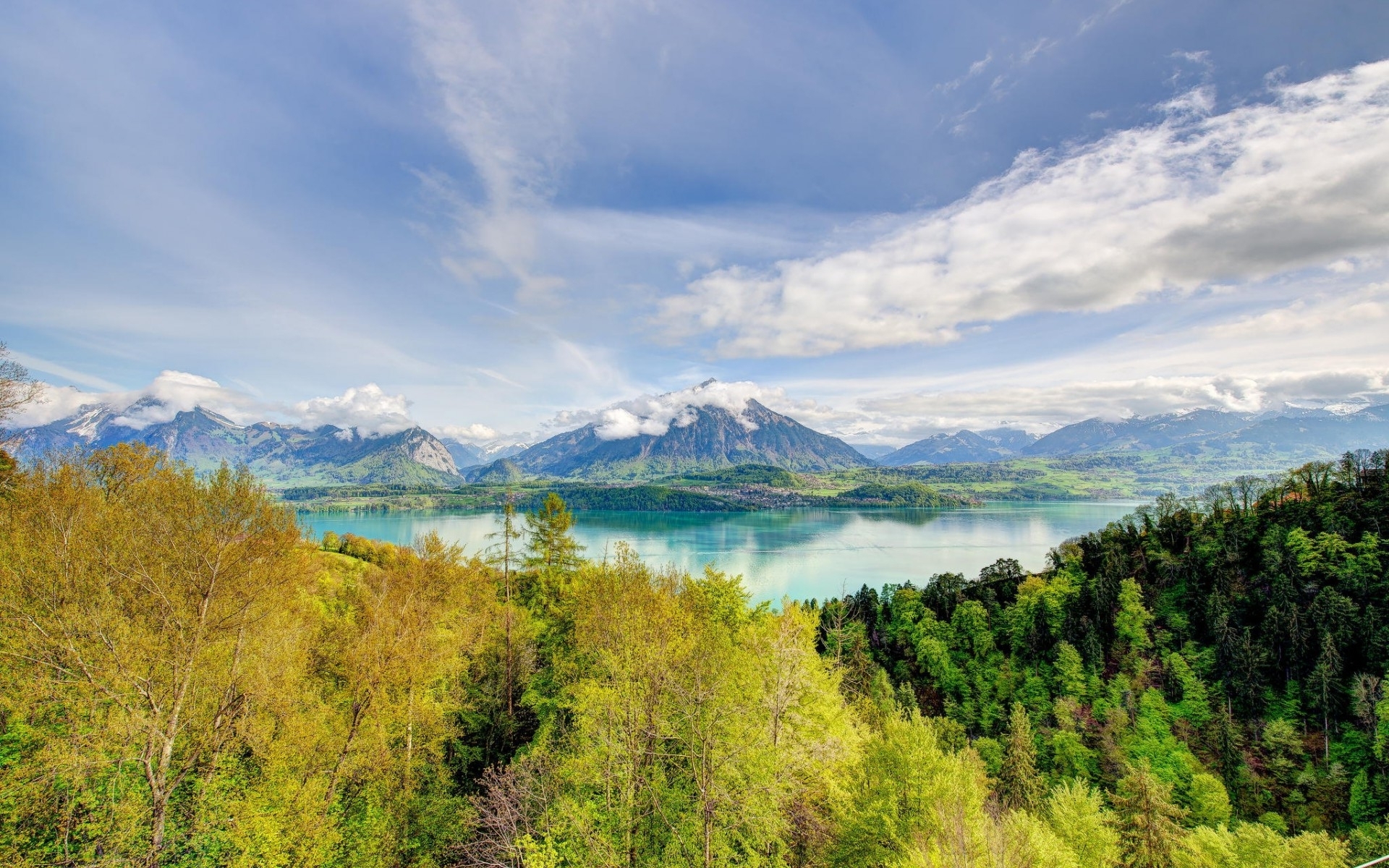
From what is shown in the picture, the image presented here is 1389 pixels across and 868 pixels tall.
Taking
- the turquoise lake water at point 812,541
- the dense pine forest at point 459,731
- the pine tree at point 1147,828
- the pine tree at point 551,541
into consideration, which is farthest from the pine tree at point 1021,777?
the turquoise lake water at point 812,541

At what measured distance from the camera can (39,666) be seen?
35.8 feet

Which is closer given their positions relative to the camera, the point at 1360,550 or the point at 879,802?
the point at 879,802

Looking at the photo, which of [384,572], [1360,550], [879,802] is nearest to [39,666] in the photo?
[384,572]

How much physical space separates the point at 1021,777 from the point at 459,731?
98.8ft

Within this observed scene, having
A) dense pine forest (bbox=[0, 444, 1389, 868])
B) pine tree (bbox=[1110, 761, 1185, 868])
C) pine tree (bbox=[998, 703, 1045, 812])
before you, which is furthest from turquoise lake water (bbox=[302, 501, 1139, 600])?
pine tree (bbox=[1110, 761, 1185, 868])

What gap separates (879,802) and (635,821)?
268 inches

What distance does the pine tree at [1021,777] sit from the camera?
2914cm

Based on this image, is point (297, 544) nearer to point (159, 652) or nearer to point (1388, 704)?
point (159, 652)

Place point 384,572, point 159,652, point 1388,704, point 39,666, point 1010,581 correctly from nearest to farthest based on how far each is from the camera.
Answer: point 39,666
point 159,652
point 384,572
point 1388,704
point 1010,581

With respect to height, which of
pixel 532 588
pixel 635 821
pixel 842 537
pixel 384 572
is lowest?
pixel 842 537

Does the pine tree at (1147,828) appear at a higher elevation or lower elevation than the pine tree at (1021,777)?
higher

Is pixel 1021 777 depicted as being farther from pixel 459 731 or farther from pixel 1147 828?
pixel 459 731

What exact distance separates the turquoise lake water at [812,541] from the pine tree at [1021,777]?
35.8m

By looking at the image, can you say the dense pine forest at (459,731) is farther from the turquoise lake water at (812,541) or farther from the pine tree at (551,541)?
the turquoise lake water at (812,541)
